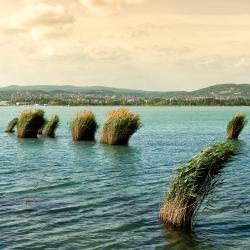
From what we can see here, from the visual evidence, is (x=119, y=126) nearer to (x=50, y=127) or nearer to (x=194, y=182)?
(x=50, y=127)

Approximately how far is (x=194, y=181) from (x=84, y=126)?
3171cm

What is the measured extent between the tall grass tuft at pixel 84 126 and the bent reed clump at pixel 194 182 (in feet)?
98.2

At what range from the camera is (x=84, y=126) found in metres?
46.8

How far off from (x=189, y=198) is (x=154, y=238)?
61.7 inches

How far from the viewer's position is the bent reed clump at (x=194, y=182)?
15.7 m

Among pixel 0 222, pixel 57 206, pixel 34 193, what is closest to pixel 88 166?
pixel 34 193

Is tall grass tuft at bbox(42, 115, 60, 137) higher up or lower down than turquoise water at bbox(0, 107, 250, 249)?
higher up

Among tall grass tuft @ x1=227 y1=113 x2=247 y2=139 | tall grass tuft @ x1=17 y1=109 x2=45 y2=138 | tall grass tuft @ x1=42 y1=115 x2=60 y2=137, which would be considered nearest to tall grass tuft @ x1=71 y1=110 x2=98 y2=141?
tall grass tuft @ x1=17 y1=109 x2=45 y2=138

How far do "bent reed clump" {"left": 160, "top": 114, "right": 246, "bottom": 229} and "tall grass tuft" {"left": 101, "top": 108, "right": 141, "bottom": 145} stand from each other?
84.1 feet

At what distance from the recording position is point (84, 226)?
54.9 feet

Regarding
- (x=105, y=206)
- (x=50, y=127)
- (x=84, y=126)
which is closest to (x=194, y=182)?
(x=105, y=206)

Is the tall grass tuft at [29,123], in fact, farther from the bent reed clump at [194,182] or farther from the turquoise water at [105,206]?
the bent reed clump at [194,182]

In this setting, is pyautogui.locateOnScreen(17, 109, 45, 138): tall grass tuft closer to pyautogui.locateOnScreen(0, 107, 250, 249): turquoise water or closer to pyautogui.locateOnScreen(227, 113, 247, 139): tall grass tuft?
pyautogui.locateOnScreen(0, 107, 250, 249): turquoise water

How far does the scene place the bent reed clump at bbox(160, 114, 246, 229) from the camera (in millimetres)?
15656
